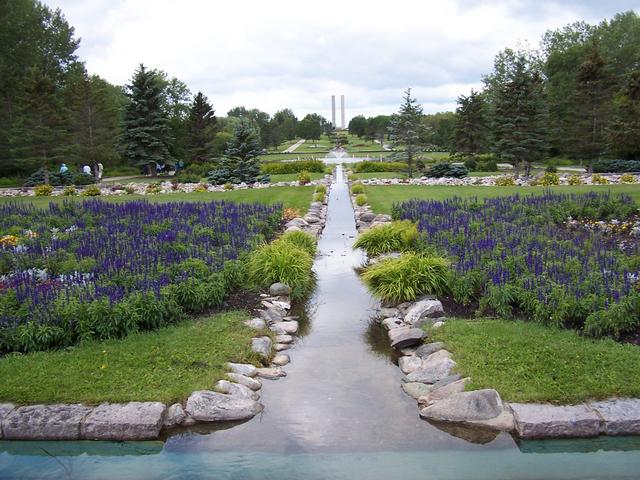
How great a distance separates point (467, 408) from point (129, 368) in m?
3.61

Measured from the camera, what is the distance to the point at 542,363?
584 cm

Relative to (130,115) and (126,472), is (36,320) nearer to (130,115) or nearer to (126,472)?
(126,472)

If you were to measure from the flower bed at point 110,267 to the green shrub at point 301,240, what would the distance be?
2.26ft

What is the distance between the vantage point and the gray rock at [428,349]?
6.69 metres

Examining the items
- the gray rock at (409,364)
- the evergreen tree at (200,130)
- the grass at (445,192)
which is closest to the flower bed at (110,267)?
the gray rock at (409,364)

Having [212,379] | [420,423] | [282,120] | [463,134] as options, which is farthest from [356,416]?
[282,120]

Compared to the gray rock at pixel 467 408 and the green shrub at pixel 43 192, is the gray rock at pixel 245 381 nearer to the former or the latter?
the gray rock at pixel 467 408

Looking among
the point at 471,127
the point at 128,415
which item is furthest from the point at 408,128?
the point at 128,415

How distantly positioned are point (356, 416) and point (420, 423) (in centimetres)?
63

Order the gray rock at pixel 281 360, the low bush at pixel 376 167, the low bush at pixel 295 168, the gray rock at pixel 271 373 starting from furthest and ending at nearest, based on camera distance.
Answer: the low bush at pixel 295 168, the low bush at pixel 376 167, the gray rock at pixel 281 360, the gray rock at pixel 271 373

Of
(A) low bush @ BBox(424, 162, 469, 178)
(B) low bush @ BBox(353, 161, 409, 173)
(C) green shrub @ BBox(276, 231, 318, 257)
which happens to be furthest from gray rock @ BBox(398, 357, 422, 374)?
(B) low bush @ BBox(353, 161, 409, 173)

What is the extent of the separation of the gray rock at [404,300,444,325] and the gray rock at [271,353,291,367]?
197 cm

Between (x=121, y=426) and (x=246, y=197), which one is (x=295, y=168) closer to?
(x=246, y=197)

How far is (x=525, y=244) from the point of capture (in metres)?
9.34
